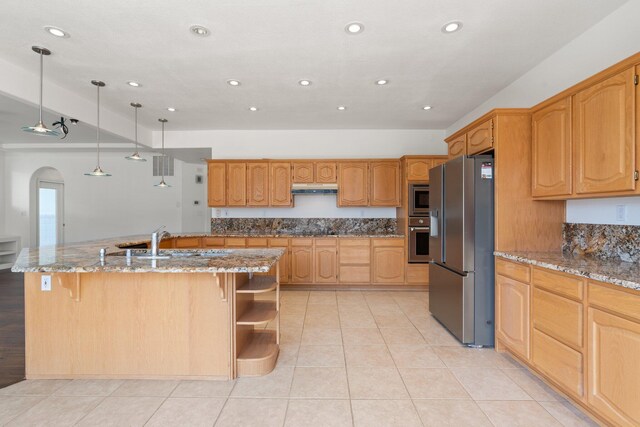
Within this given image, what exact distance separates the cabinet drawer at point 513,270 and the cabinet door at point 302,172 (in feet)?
10.5

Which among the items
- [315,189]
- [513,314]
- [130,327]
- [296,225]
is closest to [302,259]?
[296,225]

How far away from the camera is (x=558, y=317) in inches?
78.4

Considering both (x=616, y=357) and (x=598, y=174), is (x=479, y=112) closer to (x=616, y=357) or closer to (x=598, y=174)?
(x=598, y=174)

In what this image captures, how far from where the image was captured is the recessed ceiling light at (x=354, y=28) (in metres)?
2.37

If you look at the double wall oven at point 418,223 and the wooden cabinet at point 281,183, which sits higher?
the wooden cabinet at point 281,183

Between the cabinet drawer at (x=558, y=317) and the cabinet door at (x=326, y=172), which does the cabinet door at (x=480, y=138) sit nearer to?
the cabinet drawer at (x=558, y=317)

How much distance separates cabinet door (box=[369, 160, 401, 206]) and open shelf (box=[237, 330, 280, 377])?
3064 mm

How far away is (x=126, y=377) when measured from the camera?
2293 mm

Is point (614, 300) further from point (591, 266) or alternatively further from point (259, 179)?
point (259, 179)

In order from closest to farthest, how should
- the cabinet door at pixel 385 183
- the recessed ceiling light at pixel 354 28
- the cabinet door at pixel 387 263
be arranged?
the recessed ceiling light at pixel 354 28 → the cabinet door at pixel 387 263 → the cabinet door at pixel 385 183

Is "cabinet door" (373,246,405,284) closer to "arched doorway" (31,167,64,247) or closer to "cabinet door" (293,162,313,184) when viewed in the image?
"cabinet door" (293,162,313,184)

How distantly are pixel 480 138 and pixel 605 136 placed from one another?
1020 mm

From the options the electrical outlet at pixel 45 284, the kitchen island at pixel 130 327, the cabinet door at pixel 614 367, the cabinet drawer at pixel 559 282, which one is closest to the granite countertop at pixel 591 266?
the cabinet drawer at pixel 559 282

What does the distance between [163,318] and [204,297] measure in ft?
1.15
